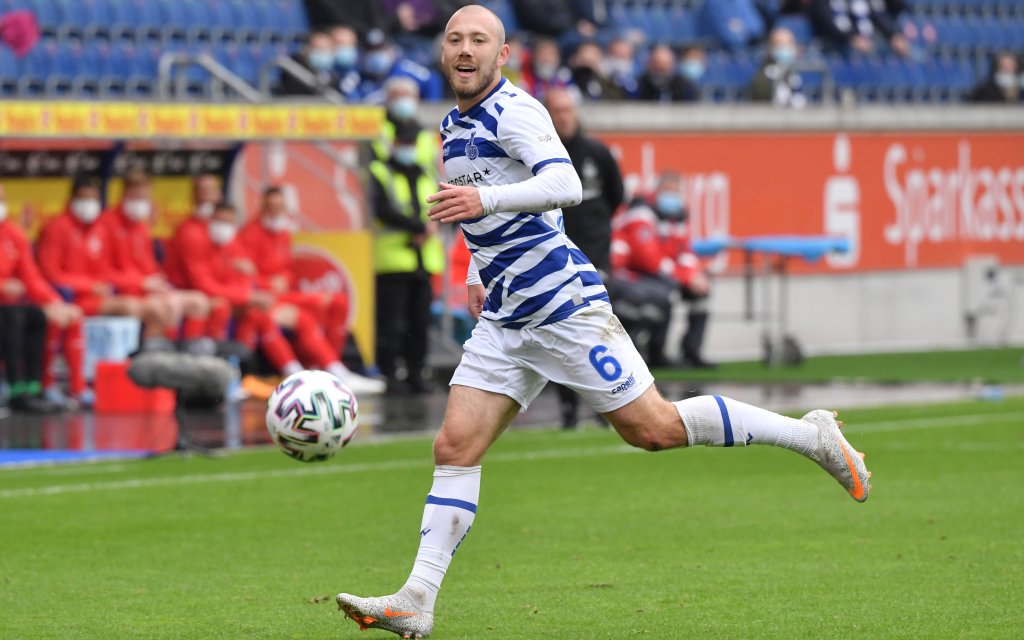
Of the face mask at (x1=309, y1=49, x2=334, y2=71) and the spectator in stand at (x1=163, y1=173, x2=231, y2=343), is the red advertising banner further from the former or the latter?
the spectator in stand at (x1=163, y1=173, x2=231, y2=343)

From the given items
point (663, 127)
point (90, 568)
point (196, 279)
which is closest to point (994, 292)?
point (663, 127)

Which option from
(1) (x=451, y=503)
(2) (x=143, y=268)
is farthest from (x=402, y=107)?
(1) (x=451, y=503)

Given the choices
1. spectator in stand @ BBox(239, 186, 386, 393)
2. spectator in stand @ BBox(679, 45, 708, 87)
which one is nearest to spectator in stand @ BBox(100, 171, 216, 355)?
spectator in stand @ BBox(239, 186, 386, 393)

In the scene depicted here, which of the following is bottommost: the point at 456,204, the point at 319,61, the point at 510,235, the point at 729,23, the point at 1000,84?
the point at 510,235

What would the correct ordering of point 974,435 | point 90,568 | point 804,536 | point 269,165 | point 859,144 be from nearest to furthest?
point 90,568, point 804,536, point 974,435, point 269,165, point 859,144

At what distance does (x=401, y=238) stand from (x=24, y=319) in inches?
154

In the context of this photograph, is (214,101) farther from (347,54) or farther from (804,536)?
(804,536)

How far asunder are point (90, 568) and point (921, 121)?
60.9 feet

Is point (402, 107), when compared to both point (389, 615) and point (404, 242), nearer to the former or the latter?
point (404, 242)

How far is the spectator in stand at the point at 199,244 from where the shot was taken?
17.4 m

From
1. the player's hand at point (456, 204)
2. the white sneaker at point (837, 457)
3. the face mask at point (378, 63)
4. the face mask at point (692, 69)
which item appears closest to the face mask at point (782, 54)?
the face mask at point (692, 69)

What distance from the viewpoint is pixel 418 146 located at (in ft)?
60.2

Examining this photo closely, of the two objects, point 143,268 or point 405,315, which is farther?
point 405,315

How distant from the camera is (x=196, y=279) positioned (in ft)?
57.4
